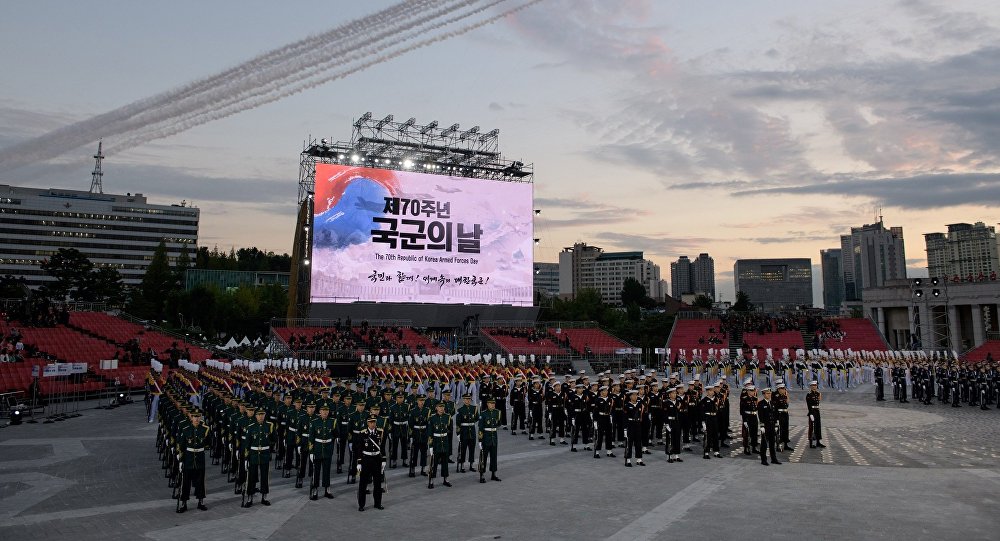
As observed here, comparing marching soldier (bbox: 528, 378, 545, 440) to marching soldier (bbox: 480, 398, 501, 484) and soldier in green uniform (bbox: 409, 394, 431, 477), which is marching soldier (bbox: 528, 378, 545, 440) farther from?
soldier in green uniform (bbox: 409, 394, 431, 477)

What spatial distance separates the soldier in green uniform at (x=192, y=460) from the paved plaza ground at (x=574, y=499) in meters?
0.37

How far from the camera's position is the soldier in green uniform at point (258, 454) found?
1277 centimetres

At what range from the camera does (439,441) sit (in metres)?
14.4

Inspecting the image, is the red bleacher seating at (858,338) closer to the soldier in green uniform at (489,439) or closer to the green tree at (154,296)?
the soldier in green uniform at (489,439)

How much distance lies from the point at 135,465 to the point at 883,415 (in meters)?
26.6

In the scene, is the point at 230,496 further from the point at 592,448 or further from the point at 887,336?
the point at 887,336

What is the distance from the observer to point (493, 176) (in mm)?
60250

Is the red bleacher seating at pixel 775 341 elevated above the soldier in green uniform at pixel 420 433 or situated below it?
above

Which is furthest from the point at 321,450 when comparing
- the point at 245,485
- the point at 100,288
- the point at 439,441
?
the point at 100,288

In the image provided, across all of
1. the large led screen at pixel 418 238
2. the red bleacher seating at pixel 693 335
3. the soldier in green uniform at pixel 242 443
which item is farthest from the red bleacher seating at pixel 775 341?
the soldier in green uniform at pixel 242 443

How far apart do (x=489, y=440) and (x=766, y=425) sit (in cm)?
740

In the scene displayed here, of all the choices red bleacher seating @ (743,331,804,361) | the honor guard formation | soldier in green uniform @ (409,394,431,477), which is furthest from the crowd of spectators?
red bleacher seating @ (743,331,804,361)

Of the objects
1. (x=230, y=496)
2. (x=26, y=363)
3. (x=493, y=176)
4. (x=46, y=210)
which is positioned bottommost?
(x=230, y=496)

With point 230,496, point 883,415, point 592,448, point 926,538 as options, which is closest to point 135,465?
point 230,496
